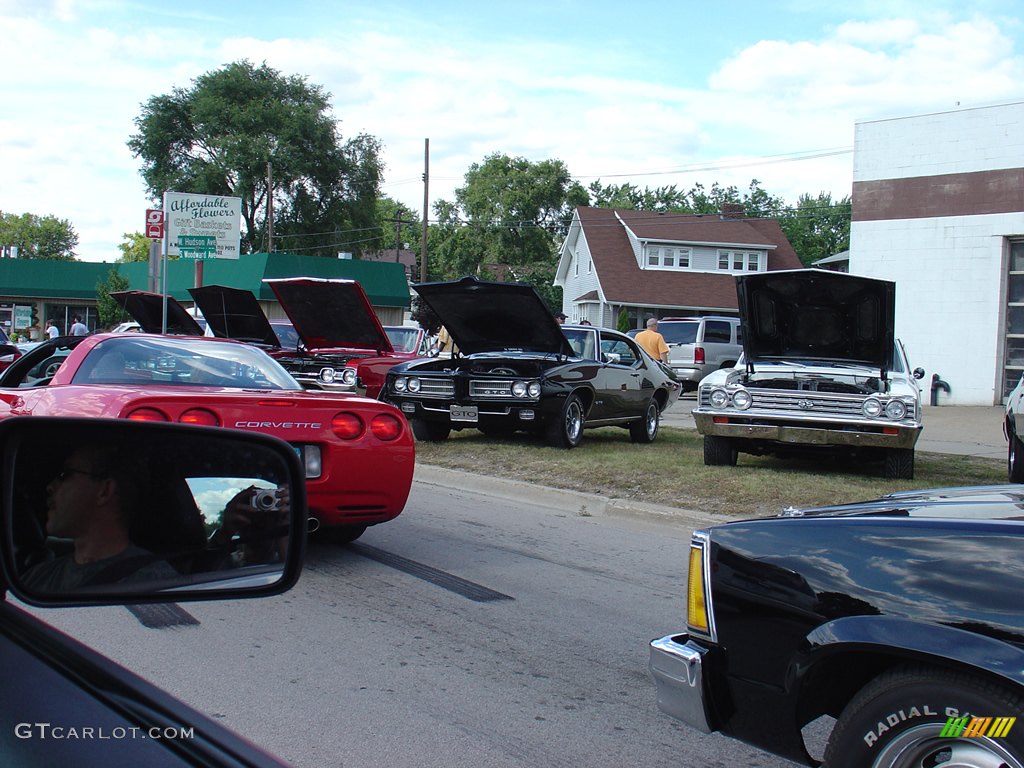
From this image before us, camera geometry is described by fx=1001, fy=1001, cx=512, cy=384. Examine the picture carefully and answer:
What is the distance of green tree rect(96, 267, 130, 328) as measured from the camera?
41.4 m

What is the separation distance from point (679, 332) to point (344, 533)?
65.7 ft

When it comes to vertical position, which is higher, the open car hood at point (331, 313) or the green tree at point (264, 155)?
the green tree at point (264, 155)

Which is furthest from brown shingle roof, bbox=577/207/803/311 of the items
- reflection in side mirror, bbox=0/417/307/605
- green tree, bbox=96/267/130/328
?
reflection in side mirror, bbox=0/417/307/605

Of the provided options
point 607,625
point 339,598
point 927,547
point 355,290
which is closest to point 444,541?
point 339,598

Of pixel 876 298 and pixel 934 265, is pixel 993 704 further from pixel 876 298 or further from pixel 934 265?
pixel 934 265

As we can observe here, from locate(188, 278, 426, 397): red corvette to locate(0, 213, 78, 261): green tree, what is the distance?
100197 mm

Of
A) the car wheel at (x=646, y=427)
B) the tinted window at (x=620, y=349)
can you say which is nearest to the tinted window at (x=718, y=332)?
the tinted window at (x=620, y=349)

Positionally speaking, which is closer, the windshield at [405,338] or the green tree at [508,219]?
the windshield at [405,338]

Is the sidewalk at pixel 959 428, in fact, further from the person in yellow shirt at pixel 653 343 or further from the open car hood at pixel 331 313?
the open car hood at pixel 331 313

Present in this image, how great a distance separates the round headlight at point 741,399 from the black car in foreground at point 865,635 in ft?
22.2

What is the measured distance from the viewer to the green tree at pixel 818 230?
74.5 metres

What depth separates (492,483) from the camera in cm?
1012

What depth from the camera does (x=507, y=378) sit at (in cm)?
1175

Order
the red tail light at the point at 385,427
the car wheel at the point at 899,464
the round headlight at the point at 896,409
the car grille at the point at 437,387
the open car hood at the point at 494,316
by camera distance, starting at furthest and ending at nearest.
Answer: the car grille at the point at 437,387, the open car hood at the point at 494,316, the car wheel at the point at 899,464, the round headlight at the point at 896,409, the red tail light at the point at 385,427
